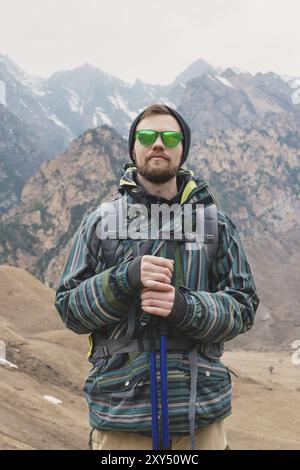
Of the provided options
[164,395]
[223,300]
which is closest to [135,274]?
[223,300]

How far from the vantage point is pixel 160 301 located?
105 inches

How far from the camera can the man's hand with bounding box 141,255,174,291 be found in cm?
263

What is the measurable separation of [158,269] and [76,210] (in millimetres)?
72304

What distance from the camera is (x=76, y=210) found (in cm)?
7419

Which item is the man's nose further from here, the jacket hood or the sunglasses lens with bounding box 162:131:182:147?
the jacket hood

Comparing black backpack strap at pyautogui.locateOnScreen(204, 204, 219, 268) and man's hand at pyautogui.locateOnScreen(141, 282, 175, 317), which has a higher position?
black backpack strap at pyautogui.locateOnScreen(204, 204, 219, 268)

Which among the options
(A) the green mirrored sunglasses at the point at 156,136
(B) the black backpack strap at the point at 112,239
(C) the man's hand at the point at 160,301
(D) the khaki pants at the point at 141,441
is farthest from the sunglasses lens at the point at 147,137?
(D) the khaki pants at the point at 141,441

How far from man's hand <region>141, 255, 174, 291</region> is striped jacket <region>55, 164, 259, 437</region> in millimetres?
101

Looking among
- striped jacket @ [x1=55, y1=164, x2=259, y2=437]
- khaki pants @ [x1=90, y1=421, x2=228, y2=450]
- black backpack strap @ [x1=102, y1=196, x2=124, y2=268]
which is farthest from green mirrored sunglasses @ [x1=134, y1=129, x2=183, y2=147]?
khaki pants @ [x1=90, y1=421, x2=228, y2=450]

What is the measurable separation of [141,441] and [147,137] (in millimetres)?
1576

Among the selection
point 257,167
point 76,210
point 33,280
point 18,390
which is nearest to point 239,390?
point 18,390

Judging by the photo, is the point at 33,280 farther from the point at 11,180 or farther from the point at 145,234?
the point at 11,180

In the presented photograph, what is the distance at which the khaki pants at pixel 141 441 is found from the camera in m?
2.82

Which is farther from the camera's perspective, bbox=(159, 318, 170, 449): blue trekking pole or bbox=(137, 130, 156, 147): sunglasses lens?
bbox=(137, 130, 156, 147): sunglasses lens
